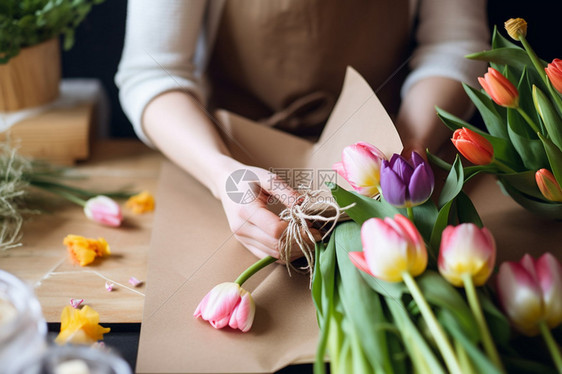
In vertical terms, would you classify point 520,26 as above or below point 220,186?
above

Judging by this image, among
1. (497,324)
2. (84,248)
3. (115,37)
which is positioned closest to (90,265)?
(84,248)

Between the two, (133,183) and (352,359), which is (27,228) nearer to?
(133,183)

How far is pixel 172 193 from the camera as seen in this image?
0.76 m

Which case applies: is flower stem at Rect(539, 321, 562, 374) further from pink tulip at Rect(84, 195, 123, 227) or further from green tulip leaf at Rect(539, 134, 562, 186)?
pink tulip at Rect(84, 195, 123, 227)

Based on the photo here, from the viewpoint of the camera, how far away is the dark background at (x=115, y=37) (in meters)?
0.94

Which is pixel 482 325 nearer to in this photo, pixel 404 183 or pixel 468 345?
pixel 468 345

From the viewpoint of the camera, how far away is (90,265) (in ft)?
2.07

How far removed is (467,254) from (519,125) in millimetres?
251

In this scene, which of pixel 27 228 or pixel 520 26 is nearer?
pixel 520 26

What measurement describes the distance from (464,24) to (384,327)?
1.91ft

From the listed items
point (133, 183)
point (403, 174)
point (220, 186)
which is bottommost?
point (133, 183)

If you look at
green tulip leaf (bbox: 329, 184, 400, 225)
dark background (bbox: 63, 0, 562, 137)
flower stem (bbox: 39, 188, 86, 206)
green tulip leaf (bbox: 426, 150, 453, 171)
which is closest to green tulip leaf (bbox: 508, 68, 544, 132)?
green tulip leaf (bbox: 426, 150, 453, 171)

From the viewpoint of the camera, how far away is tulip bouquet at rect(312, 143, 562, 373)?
399 millimetres

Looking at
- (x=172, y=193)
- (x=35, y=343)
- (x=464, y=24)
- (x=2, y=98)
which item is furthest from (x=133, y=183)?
(x=464, y=24)
